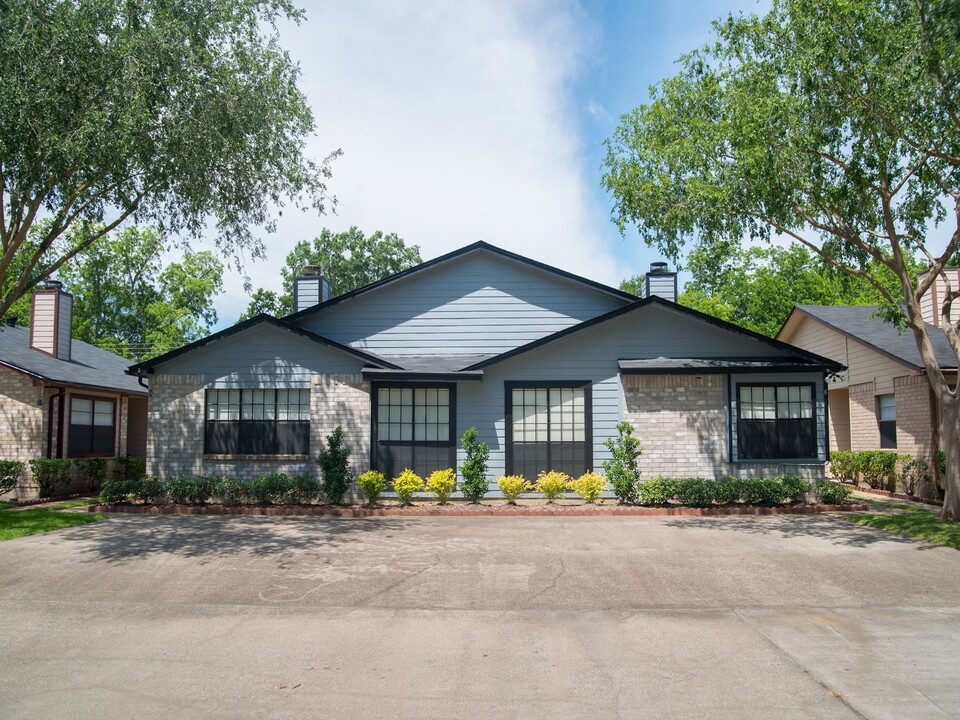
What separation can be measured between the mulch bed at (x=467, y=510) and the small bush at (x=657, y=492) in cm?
22

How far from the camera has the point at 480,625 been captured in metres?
7.74

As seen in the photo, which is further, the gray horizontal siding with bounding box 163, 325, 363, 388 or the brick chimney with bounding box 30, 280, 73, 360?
the brick chimney with bounding box 30, 280, 73, 360

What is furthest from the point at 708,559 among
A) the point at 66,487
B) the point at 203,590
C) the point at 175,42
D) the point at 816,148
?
the point at 66,487

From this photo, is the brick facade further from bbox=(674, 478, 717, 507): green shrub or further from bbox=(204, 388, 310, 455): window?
bbox=(204, 388, 310, 455): window

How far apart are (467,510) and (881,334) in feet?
46.2

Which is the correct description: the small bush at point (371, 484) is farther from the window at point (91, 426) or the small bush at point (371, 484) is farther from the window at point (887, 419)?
the window at point (887, 419)

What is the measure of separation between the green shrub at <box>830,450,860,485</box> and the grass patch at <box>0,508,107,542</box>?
19.7 m

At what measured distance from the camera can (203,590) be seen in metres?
9.23

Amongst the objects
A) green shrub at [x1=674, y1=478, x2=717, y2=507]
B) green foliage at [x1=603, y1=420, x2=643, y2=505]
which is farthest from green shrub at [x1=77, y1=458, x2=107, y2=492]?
green shrub at [x1=674, y1=478, x2=717, y2=507]

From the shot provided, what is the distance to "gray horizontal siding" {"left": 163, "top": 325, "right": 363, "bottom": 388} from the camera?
56.6 ft

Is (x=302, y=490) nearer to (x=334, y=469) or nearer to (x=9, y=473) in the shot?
(x=334, y=469)

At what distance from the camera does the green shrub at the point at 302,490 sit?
15.8 meters

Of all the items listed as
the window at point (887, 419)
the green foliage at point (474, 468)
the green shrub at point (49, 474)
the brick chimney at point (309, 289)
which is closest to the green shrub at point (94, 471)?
the green shrub at point (49, 474)

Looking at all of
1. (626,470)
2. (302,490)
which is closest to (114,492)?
(302,490)
